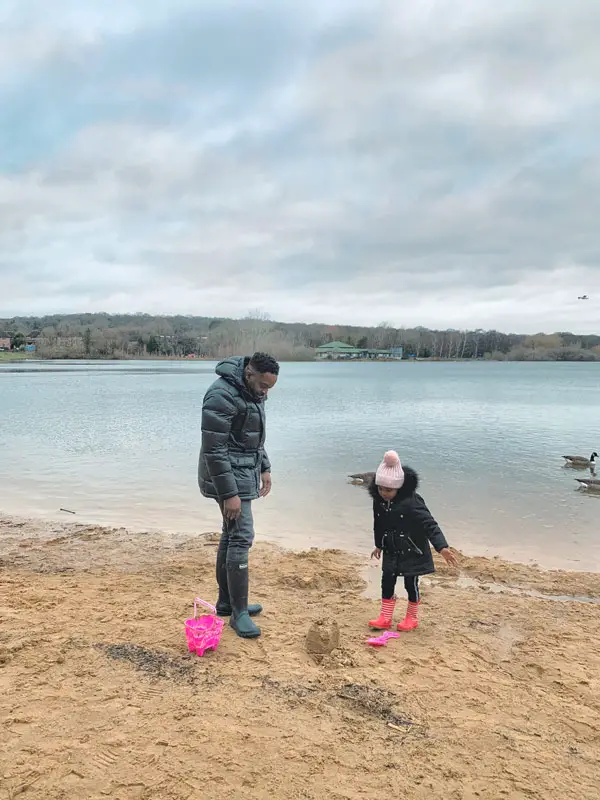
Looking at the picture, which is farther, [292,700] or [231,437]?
[231,437]

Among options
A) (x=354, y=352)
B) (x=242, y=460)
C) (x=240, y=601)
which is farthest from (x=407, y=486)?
(x=354, y=352)

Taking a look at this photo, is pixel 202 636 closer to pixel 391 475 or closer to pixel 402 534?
pixel 402 534

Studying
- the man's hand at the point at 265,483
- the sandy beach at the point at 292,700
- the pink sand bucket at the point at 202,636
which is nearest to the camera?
the sandy beach at the point at 292,700

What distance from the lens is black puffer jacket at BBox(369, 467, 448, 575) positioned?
169 inches

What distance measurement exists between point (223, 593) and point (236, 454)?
1259mm

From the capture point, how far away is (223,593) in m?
4.50

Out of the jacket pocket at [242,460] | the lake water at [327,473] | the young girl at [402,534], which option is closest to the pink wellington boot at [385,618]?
the young girl at [402,534]

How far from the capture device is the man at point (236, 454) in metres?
3.90

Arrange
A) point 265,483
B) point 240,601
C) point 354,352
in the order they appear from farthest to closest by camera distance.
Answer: point 354,352
point 265,483
point 240,601

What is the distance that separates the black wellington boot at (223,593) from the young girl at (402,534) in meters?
0.98

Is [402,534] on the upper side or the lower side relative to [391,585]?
upper

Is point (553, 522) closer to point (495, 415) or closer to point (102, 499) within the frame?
point (102, 499)

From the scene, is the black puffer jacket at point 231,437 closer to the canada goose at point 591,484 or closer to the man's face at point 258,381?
the man's face at point 258,381

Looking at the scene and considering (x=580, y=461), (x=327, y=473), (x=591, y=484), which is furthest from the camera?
(x=580, y=461)
